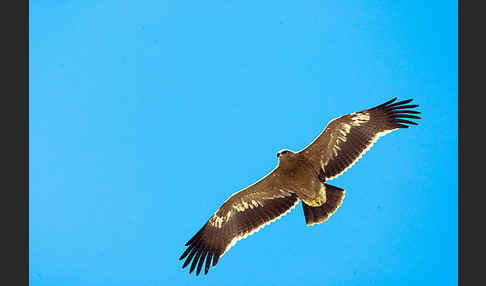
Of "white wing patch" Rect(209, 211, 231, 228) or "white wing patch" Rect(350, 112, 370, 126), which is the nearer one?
"white wing patch" Rect(350, 112, 370, 126)

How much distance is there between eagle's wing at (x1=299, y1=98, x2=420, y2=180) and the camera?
9.15 m

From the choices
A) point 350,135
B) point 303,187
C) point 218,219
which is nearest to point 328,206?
point 303,187

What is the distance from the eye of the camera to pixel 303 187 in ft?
30.1

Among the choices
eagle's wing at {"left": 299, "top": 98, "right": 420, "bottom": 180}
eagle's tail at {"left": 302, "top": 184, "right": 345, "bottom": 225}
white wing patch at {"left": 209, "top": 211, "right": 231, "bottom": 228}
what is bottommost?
eagle's tail at {"left": 302, "top": 184, "right": 345, "bottom": 225}

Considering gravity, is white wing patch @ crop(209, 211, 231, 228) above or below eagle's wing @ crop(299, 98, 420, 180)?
below

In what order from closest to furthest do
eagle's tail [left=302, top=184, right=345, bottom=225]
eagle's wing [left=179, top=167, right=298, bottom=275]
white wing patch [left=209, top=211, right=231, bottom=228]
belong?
1. eagle's tail [left=302, top=184, right=345, bottom=225]
2. eagle's wing [left=179, top=167, right=298, bottom=275]
3. white wing patch [left=209, top=211, right=231, bottom=228]

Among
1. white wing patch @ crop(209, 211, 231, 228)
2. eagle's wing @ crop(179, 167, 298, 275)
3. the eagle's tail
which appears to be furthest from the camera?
white wing patch @ crop(209, 211, 231, 228)

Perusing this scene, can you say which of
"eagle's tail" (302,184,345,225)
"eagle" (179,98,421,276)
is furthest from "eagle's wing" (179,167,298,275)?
"eagle's tail" (302,184,345,225)

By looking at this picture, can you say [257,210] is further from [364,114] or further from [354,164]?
[364,114]

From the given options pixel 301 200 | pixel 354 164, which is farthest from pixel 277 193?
pixel 354 164

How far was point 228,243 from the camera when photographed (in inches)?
368

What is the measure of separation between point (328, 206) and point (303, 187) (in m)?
0.67

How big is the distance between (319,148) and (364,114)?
1.24 m

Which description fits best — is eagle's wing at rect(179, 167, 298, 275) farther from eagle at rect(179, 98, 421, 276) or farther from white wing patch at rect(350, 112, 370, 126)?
white wing patch at rect(350, 112, 370, 126)
